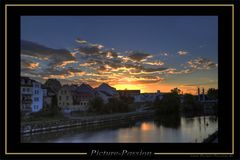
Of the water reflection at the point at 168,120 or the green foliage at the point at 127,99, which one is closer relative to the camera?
the water reflection at the point at 168,120

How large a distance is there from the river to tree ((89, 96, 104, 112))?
8.8 inches

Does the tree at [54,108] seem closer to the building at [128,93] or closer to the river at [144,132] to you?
the river at [144,132]

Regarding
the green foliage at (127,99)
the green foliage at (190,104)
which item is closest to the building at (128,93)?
the green foliage at (127,99)

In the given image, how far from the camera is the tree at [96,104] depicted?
5266 mm

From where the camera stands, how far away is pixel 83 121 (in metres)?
5.28

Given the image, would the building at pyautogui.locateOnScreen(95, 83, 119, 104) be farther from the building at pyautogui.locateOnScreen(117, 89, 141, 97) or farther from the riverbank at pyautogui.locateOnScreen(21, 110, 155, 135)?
the riverbank at pyautogui.locateOnScreen(21, 110, 155, 135)

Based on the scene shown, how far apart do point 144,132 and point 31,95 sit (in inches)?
53.6

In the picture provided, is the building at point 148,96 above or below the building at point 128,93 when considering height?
below

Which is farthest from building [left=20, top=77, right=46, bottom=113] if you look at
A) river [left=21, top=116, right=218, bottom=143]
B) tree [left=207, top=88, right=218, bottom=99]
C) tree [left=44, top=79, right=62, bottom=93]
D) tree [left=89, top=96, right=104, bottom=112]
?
tree [left=207, top=88, right=218, bottom=99]

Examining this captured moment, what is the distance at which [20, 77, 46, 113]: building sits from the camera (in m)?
4.97

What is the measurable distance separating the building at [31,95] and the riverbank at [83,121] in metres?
0.20
